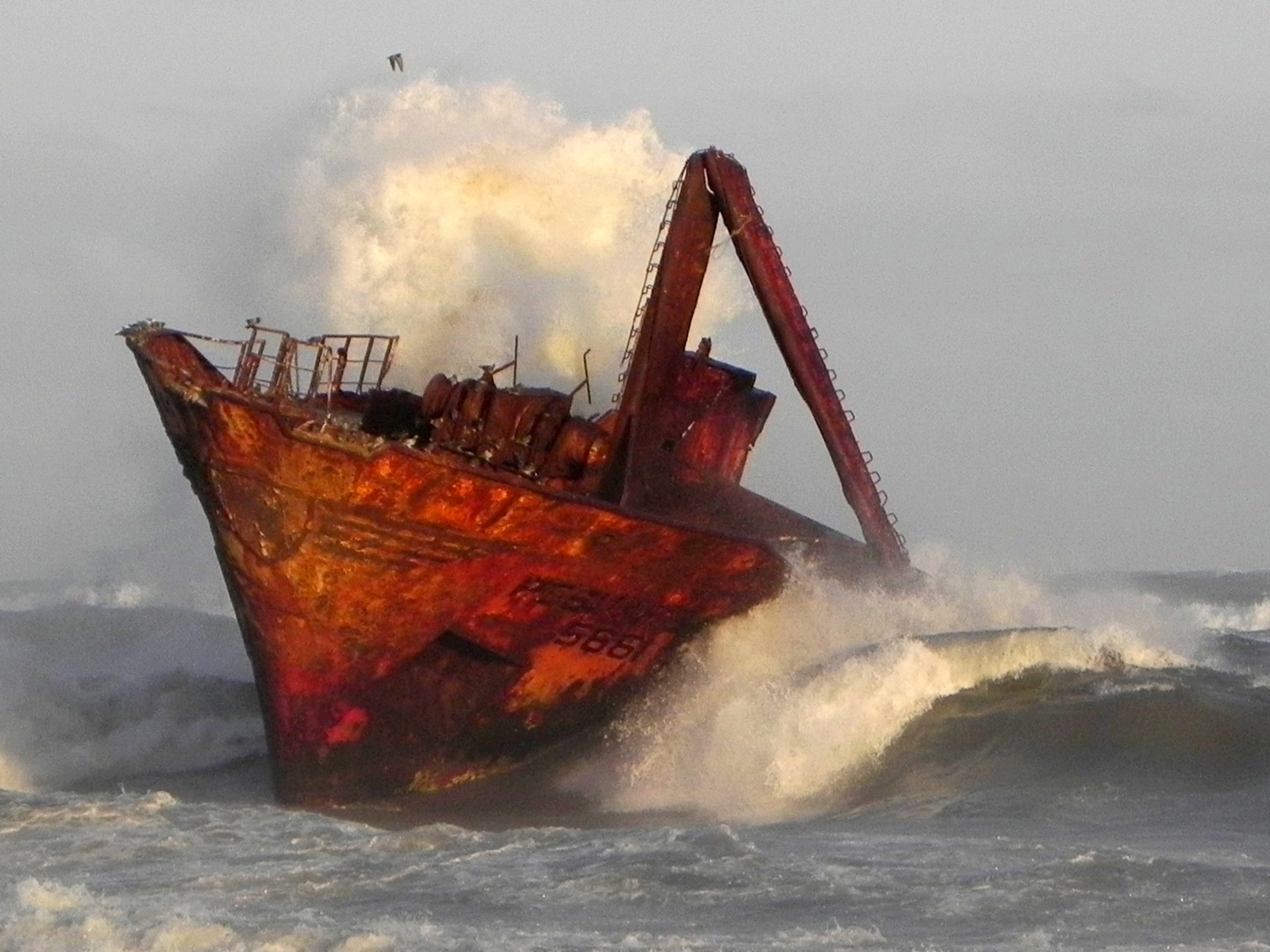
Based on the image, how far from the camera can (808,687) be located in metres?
15.6

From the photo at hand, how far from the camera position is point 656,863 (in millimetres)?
10688

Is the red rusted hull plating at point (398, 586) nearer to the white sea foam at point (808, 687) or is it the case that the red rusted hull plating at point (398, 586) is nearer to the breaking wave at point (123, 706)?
the white sea foam at point (808, 687)

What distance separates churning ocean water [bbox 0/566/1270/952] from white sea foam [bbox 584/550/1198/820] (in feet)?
0.09

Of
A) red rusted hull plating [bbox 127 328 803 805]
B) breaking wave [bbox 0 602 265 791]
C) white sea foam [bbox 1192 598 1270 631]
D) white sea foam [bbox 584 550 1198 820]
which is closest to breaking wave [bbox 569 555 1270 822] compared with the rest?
white sea foam [bbox 584 550 1198 820]

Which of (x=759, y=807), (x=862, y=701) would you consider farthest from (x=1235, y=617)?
(x=759, y=807)

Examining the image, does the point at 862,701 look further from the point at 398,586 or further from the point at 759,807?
the point at 398,586

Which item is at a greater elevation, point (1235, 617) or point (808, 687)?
point (1235, 617)

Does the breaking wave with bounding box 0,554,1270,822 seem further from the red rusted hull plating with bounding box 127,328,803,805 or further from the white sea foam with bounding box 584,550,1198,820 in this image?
the red rusted hull plating with bounding box 127,328,803,805

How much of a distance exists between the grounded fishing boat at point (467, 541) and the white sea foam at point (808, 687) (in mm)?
357

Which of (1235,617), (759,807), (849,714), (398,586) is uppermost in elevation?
(1235,617)

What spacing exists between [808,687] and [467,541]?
3.10 metres

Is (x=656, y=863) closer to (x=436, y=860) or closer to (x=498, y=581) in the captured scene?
(x=436, y=860)

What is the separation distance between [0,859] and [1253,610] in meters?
39.1

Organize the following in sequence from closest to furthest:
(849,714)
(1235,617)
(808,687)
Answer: (849,714), (808,687), (1235,617)
